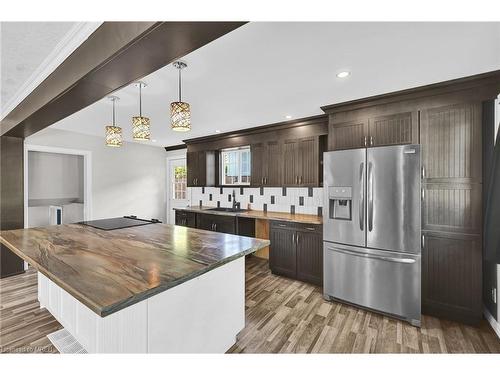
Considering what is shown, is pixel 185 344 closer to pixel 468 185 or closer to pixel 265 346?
pixel 265 346

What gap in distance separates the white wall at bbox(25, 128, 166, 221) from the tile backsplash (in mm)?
1287

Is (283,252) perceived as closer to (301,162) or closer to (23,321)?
(301,162)

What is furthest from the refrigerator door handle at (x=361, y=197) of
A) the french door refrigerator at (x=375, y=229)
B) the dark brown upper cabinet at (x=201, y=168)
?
the dark brown upper cabinet at (x=201, y=168)

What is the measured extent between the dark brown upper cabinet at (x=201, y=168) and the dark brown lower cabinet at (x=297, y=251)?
6.62 ft

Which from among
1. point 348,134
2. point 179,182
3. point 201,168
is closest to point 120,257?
point 348,134

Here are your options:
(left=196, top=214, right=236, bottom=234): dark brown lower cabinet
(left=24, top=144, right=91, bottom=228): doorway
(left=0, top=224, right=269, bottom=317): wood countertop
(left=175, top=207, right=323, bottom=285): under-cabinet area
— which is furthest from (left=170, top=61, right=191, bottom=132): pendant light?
(left=24, top=144, right=91, bottom=228): doorway

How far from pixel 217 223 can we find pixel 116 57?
325 cm

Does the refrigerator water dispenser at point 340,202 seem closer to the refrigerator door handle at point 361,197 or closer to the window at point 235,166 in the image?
the refrigerator door handle at point 361,197

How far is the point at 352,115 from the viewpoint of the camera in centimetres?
274

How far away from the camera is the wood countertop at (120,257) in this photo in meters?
1.03

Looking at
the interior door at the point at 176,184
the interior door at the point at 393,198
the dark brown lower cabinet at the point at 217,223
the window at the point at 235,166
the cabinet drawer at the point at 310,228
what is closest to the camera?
the interior door at the point at 393,198

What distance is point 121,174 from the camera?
5.12 meters

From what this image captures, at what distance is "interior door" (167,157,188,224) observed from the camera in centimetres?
596

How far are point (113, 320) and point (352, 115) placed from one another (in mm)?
2932
